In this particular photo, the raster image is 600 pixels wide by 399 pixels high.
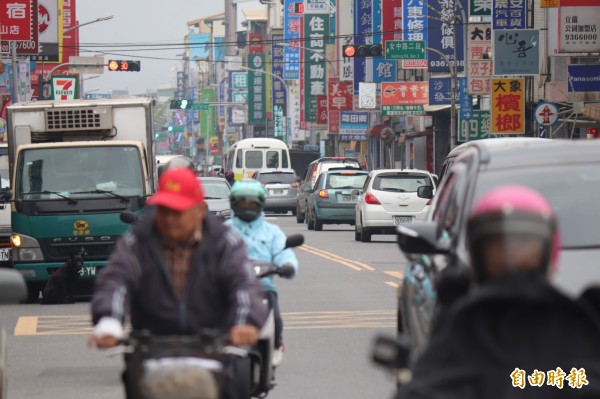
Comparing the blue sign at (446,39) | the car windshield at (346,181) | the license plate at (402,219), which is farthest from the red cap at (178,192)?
the blue sign at (446,39)

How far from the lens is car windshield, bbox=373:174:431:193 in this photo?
31.8 m

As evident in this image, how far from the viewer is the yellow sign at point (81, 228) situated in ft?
61.2

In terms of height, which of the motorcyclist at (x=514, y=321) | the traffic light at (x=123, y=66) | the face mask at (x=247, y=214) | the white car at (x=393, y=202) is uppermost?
the traffic light at (x=123, y=66)

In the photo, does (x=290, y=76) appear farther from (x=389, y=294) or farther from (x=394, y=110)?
(x=389, y=294)

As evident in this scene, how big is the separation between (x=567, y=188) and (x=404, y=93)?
162ft

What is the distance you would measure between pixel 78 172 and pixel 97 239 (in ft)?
2.88

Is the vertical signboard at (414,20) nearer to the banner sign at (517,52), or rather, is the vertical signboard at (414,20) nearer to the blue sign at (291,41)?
the banner sign at (517,52)

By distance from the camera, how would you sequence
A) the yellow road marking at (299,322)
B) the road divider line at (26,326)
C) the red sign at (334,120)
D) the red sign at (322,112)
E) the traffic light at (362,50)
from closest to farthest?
the yellow road marking at (299,322), the road divider line at (26,326), the traffic light at (362,50), the red sign at (334,120), the red sign at (322,112)

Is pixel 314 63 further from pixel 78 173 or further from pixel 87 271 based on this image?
pixel 87 271

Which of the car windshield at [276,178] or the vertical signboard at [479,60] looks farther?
the car windshield at [276,178]

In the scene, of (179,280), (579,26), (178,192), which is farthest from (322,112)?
(178,192)

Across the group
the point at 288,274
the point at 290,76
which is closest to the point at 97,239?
the point at 288,274

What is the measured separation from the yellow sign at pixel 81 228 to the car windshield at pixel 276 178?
96.7 ft

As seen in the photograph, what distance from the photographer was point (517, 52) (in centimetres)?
3834
